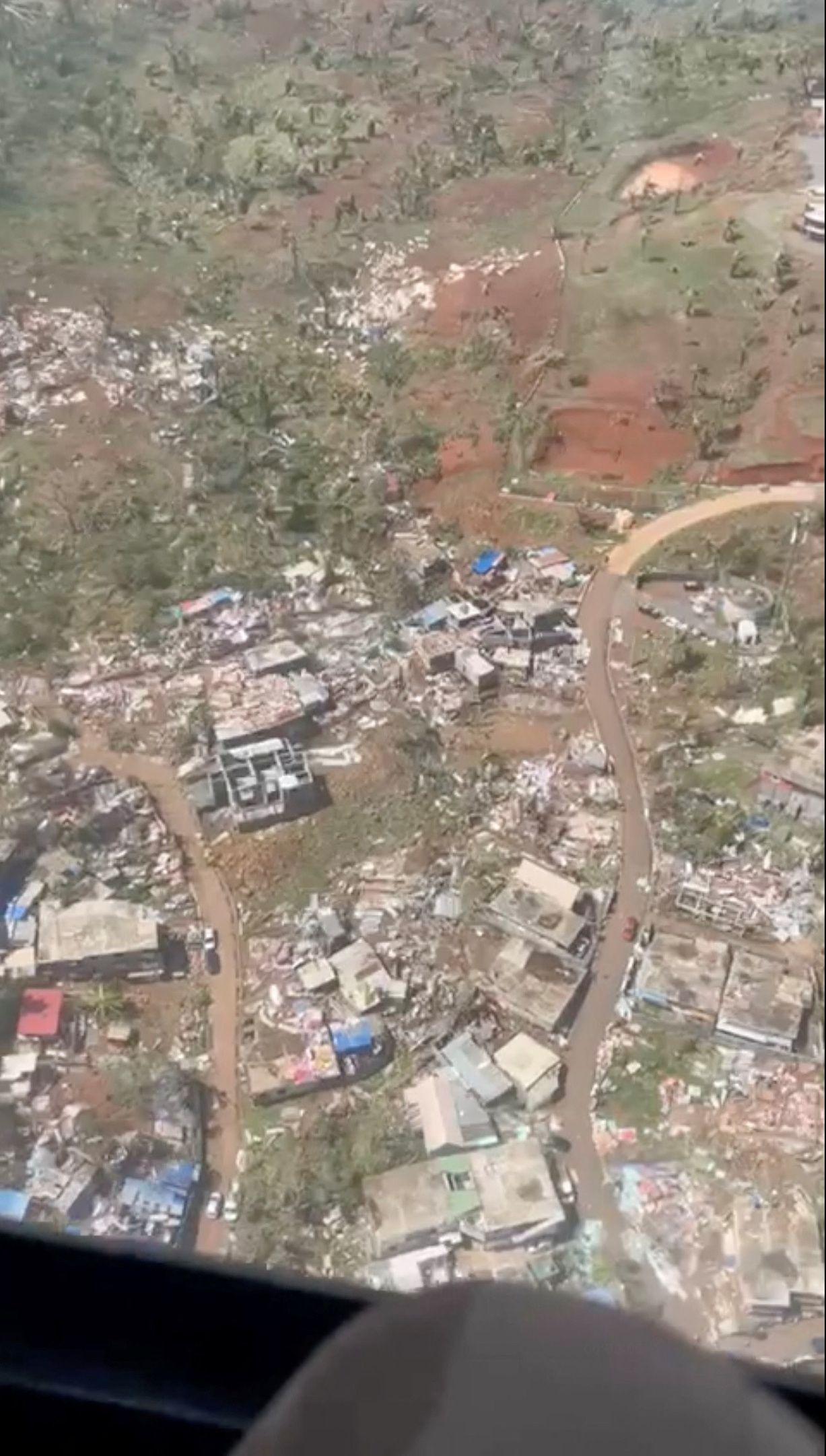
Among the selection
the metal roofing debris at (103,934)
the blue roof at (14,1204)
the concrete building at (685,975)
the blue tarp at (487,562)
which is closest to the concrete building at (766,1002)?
the concrete building at (685,975)

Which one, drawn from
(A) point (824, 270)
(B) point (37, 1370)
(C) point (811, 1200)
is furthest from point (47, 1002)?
(A) point (824, 270)

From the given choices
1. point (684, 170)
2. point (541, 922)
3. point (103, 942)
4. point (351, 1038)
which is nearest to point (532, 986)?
point (541, 922)

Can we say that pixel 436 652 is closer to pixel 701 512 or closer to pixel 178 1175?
pixel 701 512

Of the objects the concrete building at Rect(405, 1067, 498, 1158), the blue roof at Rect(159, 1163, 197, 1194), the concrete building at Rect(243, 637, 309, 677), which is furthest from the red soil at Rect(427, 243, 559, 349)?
the blue roof at Rect(159, 1163, 197, 1194)

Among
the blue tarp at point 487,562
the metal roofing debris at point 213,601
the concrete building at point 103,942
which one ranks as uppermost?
the blue tarp at point 487,562

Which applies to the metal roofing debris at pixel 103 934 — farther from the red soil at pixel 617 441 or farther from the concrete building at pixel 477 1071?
the red soil at pixel 617 441

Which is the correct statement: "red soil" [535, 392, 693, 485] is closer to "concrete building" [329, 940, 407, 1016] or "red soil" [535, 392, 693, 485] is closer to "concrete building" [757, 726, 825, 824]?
"concrete building" [757, 726, 825, 824]
